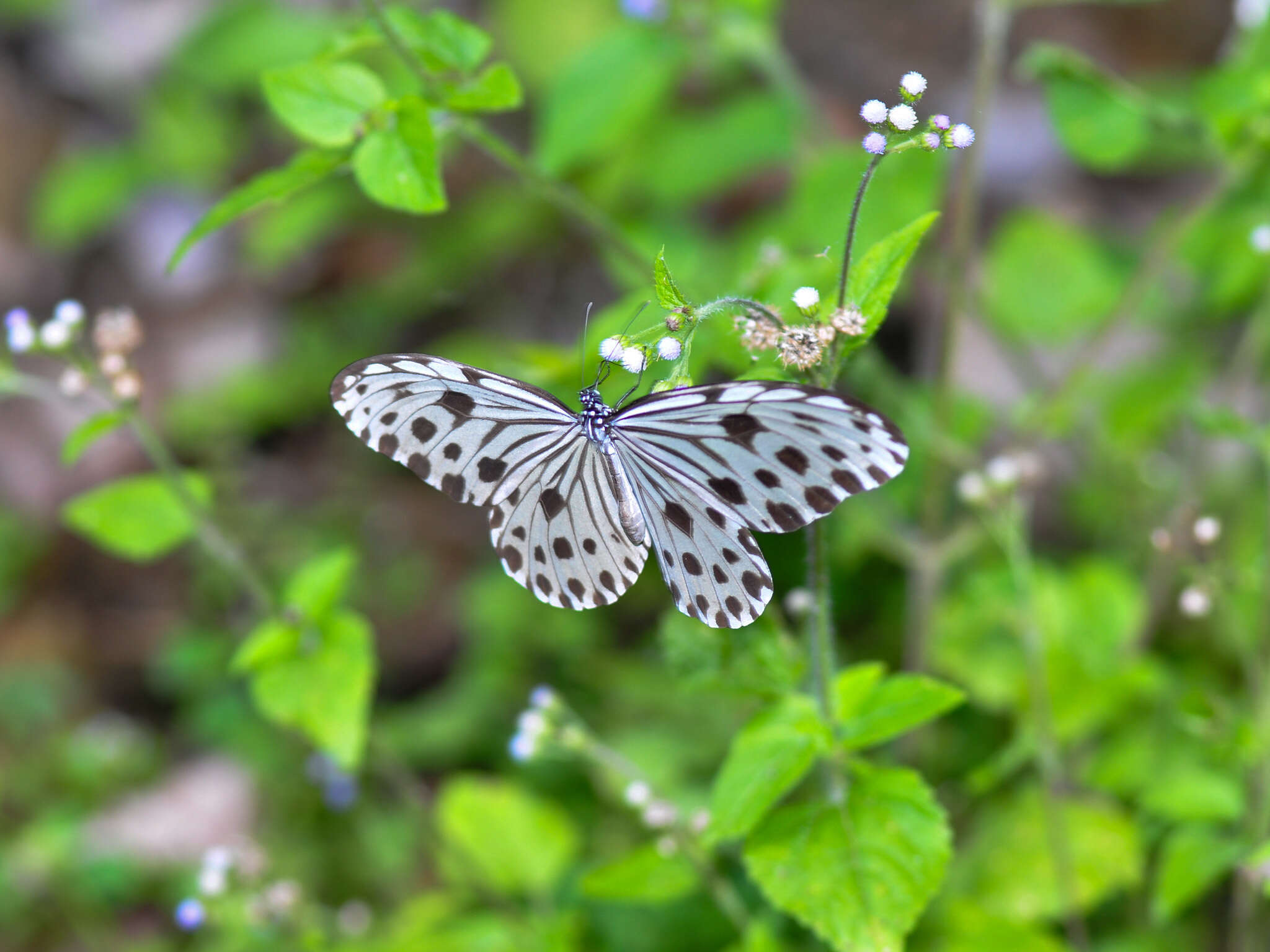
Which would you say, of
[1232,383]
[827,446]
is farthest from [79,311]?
[1232,383]

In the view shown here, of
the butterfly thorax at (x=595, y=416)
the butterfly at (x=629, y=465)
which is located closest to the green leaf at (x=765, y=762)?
the butterfly at (x=629, y=465)

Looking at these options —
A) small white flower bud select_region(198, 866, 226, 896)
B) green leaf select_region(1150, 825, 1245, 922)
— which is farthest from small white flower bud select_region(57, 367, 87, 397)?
green leaf select_region(1150, 825, 1245, 922)

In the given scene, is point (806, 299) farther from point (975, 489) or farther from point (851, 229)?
point (975, 489)

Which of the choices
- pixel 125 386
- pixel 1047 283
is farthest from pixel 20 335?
pixel 1047 283

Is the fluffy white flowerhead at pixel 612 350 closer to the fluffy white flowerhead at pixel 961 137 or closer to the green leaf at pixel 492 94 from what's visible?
the fluffy white flowerhead at pixel 961 137

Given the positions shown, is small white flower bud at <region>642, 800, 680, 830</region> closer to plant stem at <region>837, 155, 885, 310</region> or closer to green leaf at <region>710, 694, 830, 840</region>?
green leaf at <region>710, 694, 830, 840</region>
